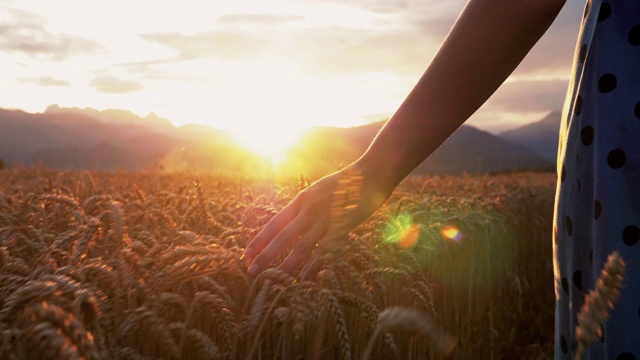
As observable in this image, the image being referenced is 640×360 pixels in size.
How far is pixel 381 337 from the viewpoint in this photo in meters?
2.49

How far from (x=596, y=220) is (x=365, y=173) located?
1.77 ft

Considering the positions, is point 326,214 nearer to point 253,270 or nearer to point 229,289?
point 253,270

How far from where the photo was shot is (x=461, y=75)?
4.63ft

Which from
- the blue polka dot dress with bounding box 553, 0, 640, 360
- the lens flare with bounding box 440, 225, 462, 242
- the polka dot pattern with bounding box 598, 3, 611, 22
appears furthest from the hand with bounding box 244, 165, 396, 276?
the lens flare with bounding box 440, 225, 462, 242

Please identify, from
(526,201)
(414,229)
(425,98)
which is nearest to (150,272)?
(425,98)

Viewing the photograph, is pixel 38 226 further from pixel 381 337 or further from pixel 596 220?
pixel 596 220

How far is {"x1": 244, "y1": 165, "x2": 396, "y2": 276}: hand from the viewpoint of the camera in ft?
4.82

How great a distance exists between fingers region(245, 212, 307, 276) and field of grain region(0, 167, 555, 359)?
45mm

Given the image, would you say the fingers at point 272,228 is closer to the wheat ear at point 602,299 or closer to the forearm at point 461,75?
the forearm at point 461,75

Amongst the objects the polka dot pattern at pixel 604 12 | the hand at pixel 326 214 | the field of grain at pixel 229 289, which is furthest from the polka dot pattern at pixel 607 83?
the field of grain at pixel 229 289

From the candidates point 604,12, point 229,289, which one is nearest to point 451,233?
point 229,289

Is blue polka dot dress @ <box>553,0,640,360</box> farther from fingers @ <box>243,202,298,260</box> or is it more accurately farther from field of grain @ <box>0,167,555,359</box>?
fingers @ <box>243,202,298,260</box>

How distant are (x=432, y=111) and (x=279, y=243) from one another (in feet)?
1.68

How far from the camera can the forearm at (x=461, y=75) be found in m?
1.35
